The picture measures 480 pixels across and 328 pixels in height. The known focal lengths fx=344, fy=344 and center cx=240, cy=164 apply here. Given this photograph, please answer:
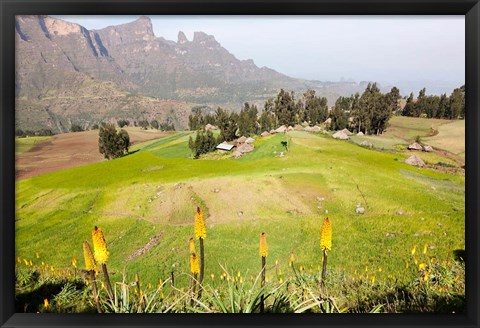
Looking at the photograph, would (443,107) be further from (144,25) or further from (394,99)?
(144,25)

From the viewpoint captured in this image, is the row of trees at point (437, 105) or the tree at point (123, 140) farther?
the tree at point (123, 140)

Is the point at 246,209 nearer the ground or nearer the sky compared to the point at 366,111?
nearer the ground

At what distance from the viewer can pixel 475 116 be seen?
11.0ft

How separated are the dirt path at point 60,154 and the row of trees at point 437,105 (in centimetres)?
308

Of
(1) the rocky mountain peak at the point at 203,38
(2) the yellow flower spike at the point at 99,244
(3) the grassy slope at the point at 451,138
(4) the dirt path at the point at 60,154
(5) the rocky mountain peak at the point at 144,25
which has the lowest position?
(2) the yellow flower spike at the point at 99,244

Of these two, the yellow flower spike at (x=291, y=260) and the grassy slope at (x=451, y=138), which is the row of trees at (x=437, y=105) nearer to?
the grassy slope at (x=451, y=138)

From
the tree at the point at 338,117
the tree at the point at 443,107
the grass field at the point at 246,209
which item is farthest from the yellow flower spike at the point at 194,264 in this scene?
the tree at the point at 443,107

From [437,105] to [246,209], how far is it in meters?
2.43

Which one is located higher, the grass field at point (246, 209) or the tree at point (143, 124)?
the tree at point (143, 124)

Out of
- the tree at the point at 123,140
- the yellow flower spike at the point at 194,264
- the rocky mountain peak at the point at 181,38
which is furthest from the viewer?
the tree at the point at 123,140

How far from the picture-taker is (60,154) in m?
3.90

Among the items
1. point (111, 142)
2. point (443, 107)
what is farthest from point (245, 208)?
point (443, 107)

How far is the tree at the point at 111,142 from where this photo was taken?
3.87 meters

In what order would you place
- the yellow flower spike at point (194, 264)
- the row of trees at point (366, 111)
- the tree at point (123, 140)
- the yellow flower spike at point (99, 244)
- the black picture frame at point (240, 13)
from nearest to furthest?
the yellow flower spike at point (99, 244)
the black picture frame at point (240, 13)
the yellow flower spike at point (194, 264)
the tree at point (123, 140)
the row of trees at point (366, 111)
